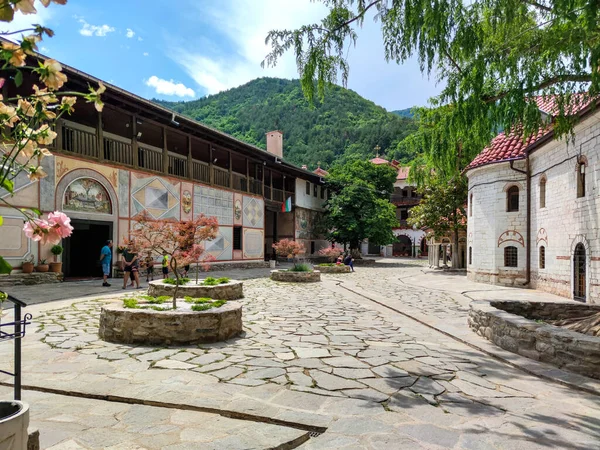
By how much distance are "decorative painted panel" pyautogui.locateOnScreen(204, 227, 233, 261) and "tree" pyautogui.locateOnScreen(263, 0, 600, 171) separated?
1374cm

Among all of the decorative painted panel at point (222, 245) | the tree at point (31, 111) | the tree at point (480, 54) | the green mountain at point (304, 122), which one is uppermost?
the green mountain at point (304, 122)

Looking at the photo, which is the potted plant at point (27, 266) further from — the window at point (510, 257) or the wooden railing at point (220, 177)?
the window at point (510, 257)

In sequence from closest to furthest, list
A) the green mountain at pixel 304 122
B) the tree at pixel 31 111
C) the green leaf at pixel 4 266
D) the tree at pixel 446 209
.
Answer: the tree at pixel 31 111
the green leaf at pixel 4 266
the tree at pixel 446 209
the green mountain at pixel 304 122

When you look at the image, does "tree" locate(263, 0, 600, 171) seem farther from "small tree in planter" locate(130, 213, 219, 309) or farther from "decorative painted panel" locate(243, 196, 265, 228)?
"decorative painted panel" locate(243, 196, 265, 228)

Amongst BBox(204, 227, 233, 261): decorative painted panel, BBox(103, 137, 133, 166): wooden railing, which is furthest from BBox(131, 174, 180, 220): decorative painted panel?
BBox(204, 227, 233, 261): decorative painted panel

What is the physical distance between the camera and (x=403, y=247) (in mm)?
46094

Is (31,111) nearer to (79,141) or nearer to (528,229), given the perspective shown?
(79,141)

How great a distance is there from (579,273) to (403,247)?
35.6 meters

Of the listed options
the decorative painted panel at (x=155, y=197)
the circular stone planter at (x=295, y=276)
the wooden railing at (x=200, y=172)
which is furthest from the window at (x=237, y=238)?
the circular stone planter at (x=295, y=276)

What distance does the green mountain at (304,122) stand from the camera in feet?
220

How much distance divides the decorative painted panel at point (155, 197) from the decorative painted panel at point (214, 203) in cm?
134

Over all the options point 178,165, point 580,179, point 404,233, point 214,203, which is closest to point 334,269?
point 214,203

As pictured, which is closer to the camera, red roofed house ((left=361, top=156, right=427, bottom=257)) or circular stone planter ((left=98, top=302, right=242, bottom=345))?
circular stone planter ((left=98, top=302, right=242, bottom=345))

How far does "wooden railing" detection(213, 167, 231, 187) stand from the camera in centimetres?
2034
